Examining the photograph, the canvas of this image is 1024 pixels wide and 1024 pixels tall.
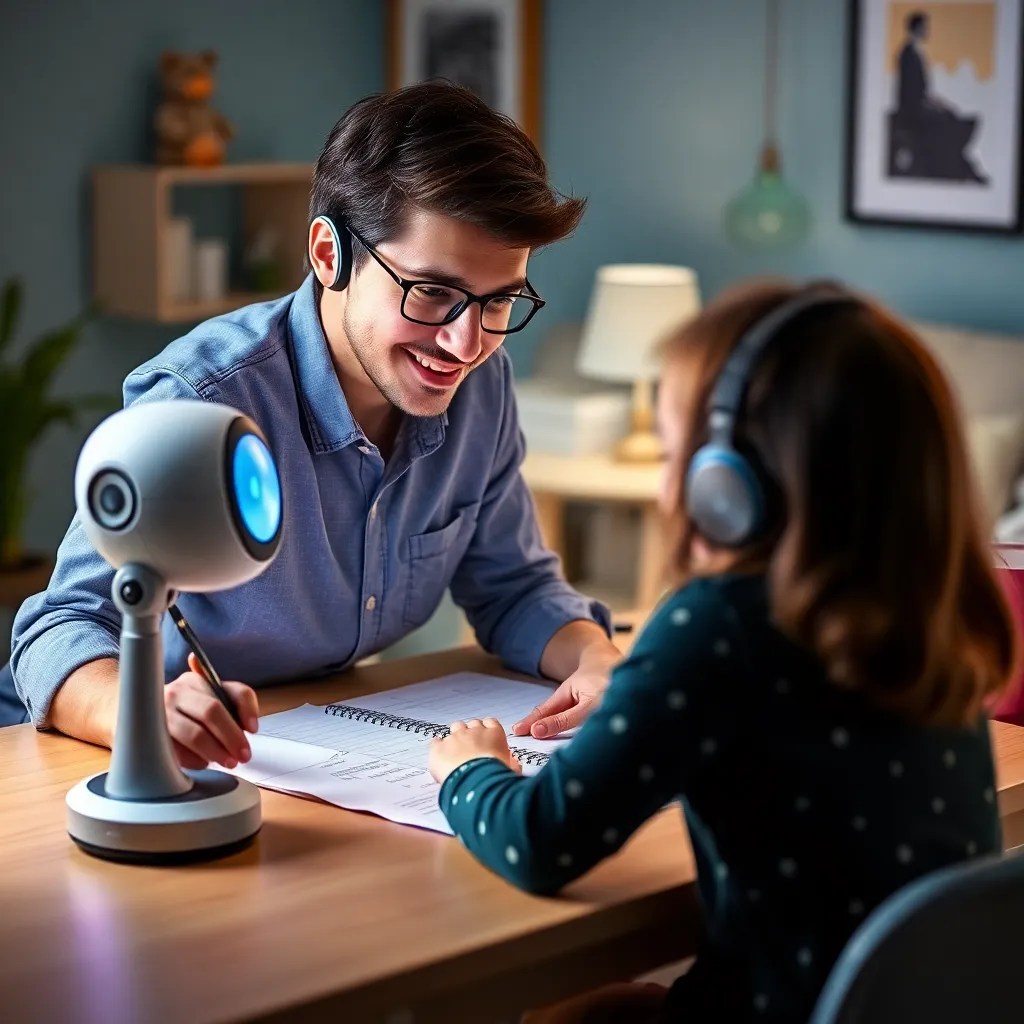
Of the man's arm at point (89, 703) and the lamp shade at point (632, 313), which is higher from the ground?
the lamp shade at point (632, 313)

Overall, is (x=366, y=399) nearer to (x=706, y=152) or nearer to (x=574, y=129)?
(x=706, y=152)

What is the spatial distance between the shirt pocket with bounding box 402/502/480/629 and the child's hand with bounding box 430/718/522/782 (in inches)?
17.5

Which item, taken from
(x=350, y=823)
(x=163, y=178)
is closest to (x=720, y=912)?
(x=350, y=823)

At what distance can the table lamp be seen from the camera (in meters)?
3.86

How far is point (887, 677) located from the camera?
105 cm

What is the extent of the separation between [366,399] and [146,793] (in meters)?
0.62

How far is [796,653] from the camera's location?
107 cm

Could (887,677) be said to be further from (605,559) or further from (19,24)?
(19,24)

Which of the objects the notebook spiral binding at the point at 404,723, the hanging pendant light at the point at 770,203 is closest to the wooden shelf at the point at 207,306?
the hanging pendant light at the point at 770,203

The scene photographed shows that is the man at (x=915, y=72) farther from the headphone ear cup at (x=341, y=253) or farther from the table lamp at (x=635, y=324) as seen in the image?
the headphone ear cup at (x=341, y=253)

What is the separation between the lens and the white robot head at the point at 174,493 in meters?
1.17

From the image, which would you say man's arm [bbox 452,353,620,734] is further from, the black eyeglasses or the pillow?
the pillow

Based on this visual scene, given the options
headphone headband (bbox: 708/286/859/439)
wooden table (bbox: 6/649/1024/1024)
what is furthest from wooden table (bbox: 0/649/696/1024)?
headphone headband (bbox: 708/286/859/439)

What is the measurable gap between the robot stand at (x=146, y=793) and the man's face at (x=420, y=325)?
0.51 meters
